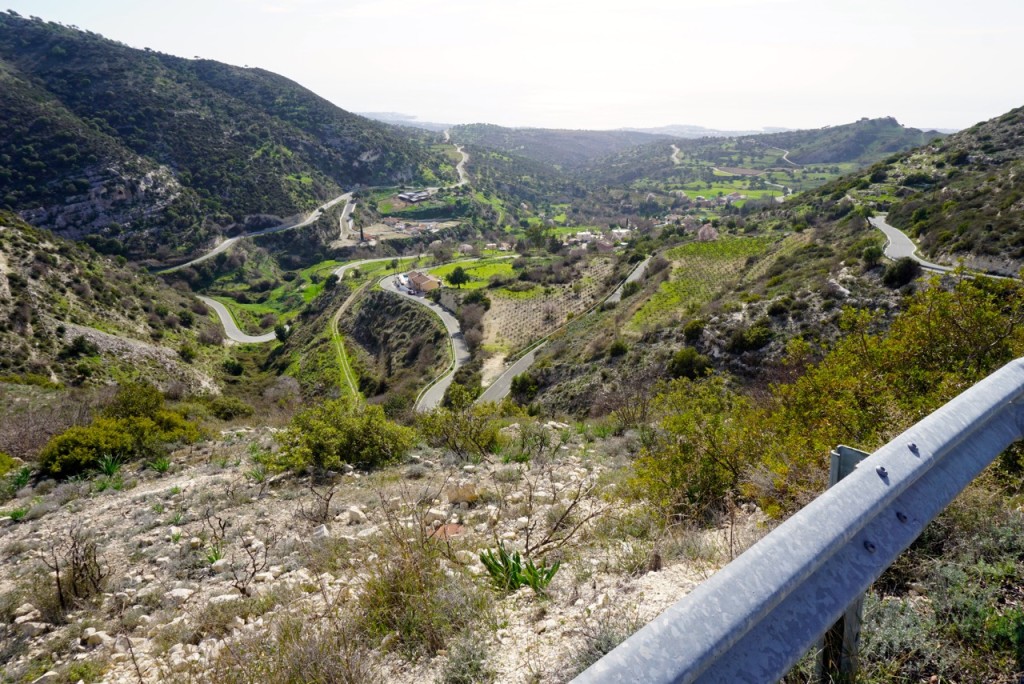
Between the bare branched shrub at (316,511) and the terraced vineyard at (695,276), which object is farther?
the terraced vineyard at (695,276)

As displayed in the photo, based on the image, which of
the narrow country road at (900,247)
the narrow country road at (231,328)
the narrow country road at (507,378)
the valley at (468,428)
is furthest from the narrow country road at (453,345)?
the narrow country road at (900,247)

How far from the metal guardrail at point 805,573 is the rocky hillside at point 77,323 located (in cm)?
3383

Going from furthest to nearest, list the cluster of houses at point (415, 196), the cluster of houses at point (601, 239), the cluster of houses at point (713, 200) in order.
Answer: the cluster of houses at point (713, 200) → the cluster of houses at point (415, 196) → the cluster of houses at point (601, 239)

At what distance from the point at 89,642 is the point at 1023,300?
10.6 metres

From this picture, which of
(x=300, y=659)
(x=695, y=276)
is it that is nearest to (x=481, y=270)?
(x=695, y=276)

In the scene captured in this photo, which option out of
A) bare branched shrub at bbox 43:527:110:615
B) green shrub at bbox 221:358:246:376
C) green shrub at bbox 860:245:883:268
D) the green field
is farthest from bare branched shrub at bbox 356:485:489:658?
the green field

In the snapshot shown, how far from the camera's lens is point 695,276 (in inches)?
1591

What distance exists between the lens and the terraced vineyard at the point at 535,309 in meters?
45.2

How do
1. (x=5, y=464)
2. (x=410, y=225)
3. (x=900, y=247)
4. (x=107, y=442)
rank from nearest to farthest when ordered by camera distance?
(x=5, y=464) < (x=107, y=442) < (x=900, y=247) < (x=410, y=225)

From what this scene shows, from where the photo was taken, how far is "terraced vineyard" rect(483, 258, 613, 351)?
4516 centimetres

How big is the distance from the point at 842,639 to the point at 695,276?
4130cm

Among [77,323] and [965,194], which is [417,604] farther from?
[77,323]

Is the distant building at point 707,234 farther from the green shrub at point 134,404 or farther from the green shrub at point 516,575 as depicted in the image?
the green shrub at point 516,575

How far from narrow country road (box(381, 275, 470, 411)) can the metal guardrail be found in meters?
23.6
